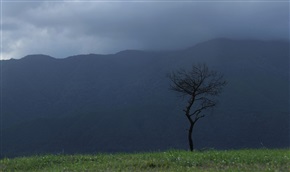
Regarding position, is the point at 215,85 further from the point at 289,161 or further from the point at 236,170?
the point at 236,170

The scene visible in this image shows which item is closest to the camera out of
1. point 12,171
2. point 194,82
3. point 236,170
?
point 236,170

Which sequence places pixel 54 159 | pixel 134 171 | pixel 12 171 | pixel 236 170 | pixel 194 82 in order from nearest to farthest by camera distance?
pixel 236 170 < pixel 134 171 < pixel 12 171 < pixel 54 159 < pixel 194 82

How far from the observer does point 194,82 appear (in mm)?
38312

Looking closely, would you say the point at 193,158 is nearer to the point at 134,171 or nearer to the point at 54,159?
the point at 134,171

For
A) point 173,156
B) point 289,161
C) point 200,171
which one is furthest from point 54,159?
point 289,161

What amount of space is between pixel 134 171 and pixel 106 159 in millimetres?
5753

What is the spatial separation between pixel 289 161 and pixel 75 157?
11.5m

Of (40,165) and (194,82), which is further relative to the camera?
(194,82)

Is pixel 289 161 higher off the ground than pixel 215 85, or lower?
lower

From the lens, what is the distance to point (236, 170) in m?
17.2

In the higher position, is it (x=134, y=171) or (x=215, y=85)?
(x=215, y=85)

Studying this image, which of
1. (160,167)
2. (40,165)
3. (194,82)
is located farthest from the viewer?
(194,82)

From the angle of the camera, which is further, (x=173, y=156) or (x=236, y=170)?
(x=173, y=156)

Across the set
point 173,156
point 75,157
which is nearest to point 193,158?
point 173,156
